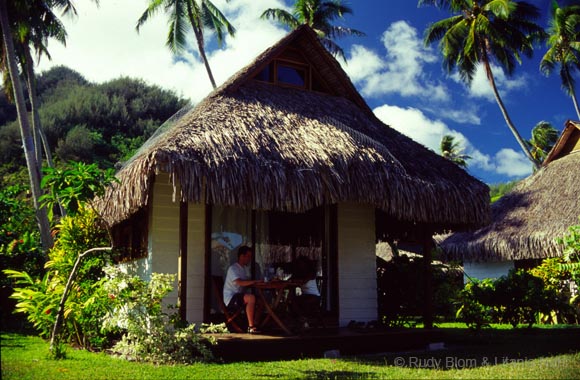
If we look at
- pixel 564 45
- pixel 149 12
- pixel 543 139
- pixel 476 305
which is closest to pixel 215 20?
pixel 149 12

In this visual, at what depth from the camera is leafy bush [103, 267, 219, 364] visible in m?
6.38

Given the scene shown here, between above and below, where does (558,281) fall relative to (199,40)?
below

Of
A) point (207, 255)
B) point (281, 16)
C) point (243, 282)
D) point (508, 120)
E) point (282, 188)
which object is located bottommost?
point (243, 282)

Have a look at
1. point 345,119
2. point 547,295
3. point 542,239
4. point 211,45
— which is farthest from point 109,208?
point 211,45

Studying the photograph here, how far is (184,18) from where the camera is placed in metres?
22.2

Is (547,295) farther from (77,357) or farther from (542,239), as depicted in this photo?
(77,357)

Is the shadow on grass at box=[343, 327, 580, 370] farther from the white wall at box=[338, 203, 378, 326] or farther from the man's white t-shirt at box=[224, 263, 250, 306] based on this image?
the man's white t-shirt at box=[224, 263, 250, 306]

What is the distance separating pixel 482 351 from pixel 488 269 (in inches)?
438

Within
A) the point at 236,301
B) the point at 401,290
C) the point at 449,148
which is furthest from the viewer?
the point at 449,148

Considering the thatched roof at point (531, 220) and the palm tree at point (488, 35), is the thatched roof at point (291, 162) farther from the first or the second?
the palm tree at point (488, 35)

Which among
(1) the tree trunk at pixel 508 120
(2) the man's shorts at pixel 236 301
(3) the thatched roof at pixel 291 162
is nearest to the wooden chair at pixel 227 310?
(2) the man's shorts at pixel 236 301

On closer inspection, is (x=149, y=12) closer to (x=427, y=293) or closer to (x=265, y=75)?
(x=265, y=75)

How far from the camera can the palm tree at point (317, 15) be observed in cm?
2672

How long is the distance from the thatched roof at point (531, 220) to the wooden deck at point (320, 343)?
7.98m
